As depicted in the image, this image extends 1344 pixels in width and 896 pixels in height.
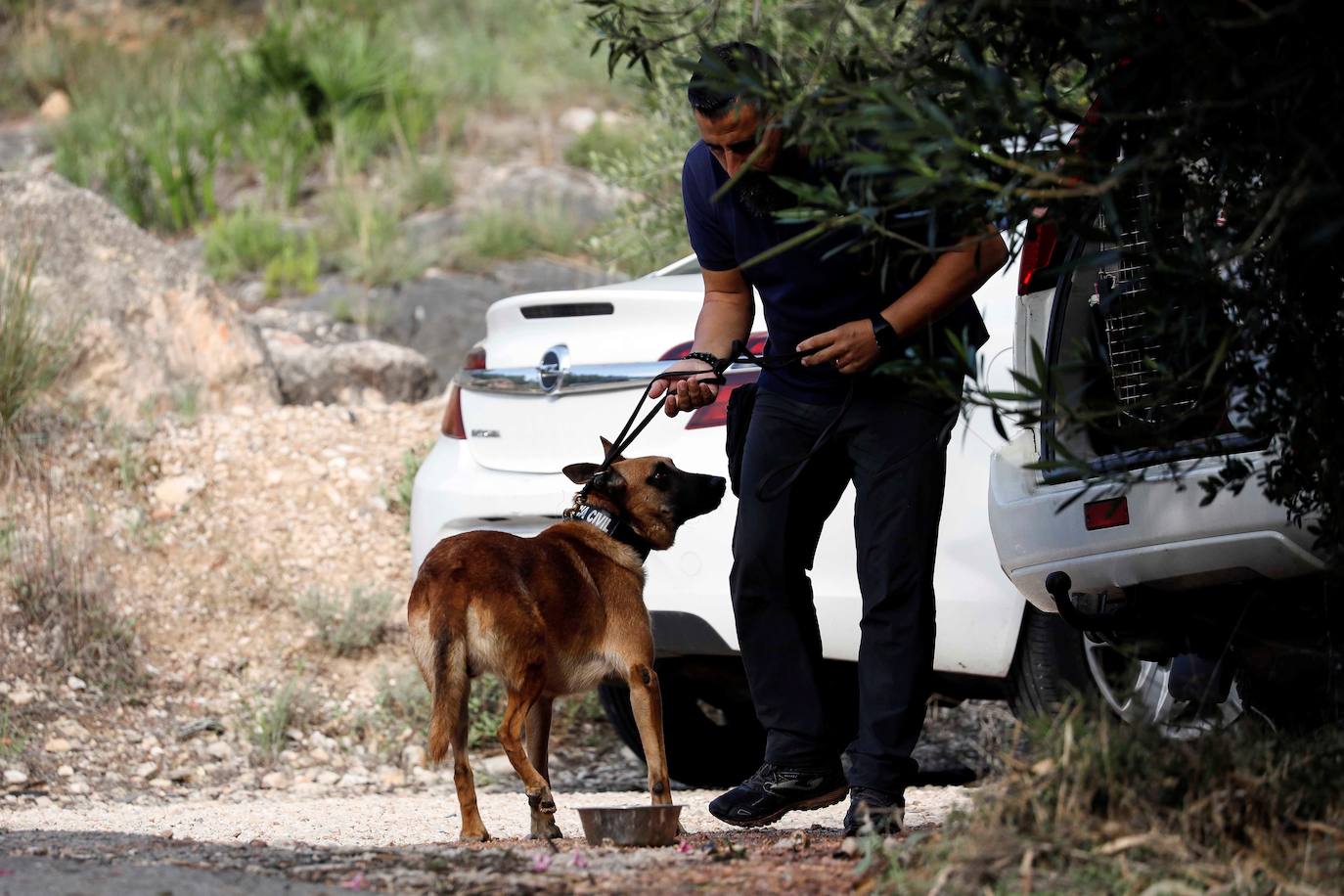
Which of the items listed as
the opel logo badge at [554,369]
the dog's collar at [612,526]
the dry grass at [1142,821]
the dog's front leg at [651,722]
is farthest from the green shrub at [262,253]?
the dry grass at [1142,821]

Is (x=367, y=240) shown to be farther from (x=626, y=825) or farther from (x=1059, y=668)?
(x=626, y=825)

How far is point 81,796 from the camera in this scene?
635cm

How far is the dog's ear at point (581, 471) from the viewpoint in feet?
16.6

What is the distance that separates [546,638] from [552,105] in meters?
14.2

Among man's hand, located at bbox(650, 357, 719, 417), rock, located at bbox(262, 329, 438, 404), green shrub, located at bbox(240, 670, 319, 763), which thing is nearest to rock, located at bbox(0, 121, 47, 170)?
rock, located at bbox(262, 329, 438, 404)

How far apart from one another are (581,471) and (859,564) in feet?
3.70

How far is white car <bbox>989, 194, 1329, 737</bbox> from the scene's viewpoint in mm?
3744

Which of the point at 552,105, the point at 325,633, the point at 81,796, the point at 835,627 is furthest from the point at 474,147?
the point at 835,627

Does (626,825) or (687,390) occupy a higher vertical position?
(687,390)

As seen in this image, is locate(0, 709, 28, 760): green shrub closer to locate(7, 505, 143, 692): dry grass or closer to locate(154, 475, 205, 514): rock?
locate(7, 505, 143, 692): dry grass

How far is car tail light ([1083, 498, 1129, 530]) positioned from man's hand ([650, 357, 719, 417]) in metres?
1.06

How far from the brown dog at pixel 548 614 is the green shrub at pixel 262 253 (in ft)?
26.4

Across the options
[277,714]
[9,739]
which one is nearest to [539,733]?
[277,714]

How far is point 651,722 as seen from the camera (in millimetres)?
4750
